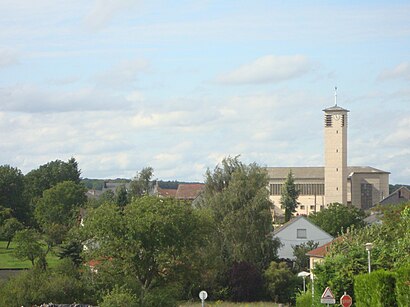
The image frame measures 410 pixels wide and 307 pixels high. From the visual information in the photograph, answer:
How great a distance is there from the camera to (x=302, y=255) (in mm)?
89188

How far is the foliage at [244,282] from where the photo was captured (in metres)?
73.7

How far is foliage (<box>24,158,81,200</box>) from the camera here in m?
156

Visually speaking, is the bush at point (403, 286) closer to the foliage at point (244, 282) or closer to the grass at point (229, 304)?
the grass at point (229, 304)

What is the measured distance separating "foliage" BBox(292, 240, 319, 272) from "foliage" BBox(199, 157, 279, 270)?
25.7ft

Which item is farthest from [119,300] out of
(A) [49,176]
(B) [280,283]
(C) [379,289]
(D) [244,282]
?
(A) [49,176]

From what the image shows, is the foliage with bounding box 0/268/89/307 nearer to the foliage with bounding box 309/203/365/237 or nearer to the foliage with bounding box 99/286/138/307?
the foliage with bounding box 99/286/138/307

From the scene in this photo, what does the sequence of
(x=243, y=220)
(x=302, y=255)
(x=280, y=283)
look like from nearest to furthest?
(x=280, y=283)
(x=243, y=220)
(x=302, y=255)

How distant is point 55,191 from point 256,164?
200 feet

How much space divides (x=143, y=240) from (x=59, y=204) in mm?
77248

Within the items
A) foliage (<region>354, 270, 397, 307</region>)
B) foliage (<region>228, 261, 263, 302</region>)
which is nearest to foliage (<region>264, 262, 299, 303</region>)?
foliage (<region>228, 261, 263, 302</region>)

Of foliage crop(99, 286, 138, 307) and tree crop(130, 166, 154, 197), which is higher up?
tree crop(130, 166, 154, 197)

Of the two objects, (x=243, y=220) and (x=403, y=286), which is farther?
(x=243, y=220)

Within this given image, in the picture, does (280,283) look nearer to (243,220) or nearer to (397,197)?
(243,220)

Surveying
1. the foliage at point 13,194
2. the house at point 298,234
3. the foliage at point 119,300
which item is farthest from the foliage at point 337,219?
A: the foliage at point 119,300
